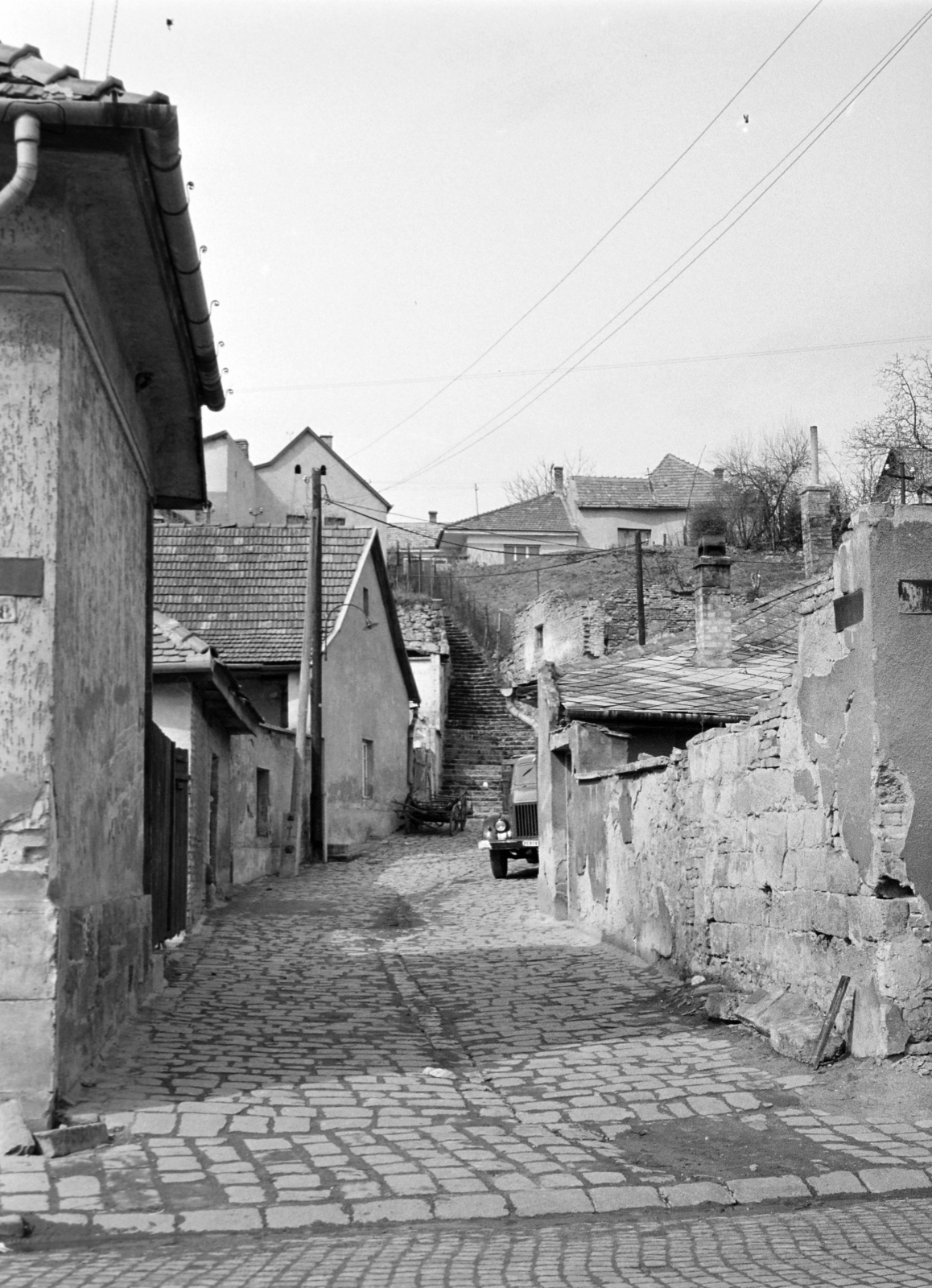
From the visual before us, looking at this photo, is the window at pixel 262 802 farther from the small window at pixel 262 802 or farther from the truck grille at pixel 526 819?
the truck grille at pixel 526 819

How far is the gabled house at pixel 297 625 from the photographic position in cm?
2659

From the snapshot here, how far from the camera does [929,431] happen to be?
2853cm

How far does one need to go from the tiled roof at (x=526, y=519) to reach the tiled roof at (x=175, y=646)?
46.1 m

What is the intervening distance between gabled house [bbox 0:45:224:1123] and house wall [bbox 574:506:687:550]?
51507 millimetres

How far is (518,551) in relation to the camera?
6009cm

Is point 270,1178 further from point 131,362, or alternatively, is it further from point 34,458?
point 131,362

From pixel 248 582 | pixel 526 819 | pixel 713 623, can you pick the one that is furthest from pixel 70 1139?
pixel 248 582

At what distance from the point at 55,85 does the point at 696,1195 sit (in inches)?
218

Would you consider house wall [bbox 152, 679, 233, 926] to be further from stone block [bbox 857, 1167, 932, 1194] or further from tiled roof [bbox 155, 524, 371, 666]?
stone block [bbox 857, 1167, 932, 1194]

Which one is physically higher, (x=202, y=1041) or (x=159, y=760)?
(x=159, y=760)

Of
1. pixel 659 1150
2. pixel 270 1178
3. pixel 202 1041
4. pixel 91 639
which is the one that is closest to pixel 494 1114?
pixel 659 1150

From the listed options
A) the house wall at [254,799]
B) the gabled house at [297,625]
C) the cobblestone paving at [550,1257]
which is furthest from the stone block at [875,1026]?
the gabled house at [297,625]

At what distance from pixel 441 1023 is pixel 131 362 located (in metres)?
5.04

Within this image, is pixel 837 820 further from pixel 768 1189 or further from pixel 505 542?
pixel 505 542
